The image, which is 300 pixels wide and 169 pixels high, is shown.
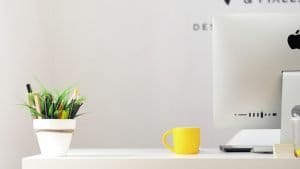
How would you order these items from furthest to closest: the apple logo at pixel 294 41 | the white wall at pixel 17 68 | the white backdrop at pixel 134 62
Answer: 1. the white backdrop at pixel 134 62
2. the white wall at pixel 17 68
3. the apple logo at pixel 294 41

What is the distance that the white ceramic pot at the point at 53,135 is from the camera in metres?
1.57

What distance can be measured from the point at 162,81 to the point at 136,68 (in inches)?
6.7

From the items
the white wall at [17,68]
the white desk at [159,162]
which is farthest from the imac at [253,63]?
the white wall at [17,68]

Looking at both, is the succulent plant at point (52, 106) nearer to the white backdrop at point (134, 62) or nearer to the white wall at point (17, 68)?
the white wall at point (17, 68)

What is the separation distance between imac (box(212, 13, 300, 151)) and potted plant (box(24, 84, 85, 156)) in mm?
500

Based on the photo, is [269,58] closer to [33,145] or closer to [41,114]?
[41,114]

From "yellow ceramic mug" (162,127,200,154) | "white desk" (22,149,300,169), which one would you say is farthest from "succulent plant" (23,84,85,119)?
"yellow ceramic mug" (162,127,200,154)

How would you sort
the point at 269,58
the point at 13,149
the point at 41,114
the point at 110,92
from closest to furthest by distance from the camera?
the point at 41,114 → the point at 269,58 → the point at 13,149 → the point at 110,92

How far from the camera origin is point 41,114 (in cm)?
162

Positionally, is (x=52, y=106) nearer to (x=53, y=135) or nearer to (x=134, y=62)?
(x=53, y=135)

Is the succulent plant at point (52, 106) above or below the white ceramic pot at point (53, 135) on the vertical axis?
above

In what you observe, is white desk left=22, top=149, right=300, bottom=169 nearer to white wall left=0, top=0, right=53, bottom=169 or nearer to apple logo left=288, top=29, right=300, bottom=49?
apple logo left=288, top=29, right=300, bottom=49

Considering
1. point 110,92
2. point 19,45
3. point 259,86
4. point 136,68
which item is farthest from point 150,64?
point 259,86

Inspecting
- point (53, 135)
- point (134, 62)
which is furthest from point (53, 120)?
point (134, 62)
